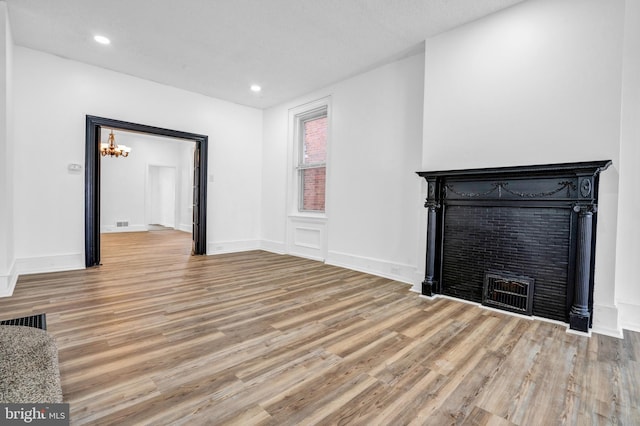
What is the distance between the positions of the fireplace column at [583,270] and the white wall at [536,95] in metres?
0.16

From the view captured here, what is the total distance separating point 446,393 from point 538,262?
1878mm

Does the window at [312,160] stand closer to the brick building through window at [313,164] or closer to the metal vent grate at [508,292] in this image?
the brick building through window at [313,164]

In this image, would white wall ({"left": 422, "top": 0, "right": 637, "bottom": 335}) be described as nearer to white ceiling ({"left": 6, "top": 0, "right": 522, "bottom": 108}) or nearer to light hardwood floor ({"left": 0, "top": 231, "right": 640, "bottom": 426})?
white ceiling ({"left": 6, "top": 0, "right": 522, "bottom": 108})

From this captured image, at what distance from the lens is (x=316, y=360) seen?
2.05 metres

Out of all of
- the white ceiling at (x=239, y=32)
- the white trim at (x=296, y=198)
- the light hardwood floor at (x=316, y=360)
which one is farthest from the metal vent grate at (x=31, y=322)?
the white trim at (x=296, y=198)

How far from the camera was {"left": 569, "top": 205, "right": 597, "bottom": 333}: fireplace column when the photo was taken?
258cm

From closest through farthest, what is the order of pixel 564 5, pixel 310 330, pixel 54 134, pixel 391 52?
pixel 310 330 < pixel 564 5 < pixel 391 52 < pixel 54 134

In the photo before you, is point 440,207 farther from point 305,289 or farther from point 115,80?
point 115,80

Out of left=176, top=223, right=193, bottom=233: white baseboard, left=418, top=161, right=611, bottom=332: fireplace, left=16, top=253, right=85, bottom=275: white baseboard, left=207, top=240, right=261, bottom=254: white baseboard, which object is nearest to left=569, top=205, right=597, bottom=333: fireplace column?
left=418, top=161, right=611, bottom=332: fireplace

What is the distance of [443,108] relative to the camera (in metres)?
3.59

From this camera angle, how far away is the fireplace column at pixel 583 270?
2.58 meters

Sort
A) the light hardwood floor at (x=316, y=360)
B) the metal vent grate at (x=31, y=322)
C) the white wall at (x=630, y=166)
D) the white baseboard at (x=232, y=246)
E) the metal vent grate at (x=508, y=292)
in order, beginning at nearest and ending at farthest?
the light hardwood floor at (x=316, y=360), the metal vent grate at (x=31, y=322), the white wall at (x=630, y=166), the metal vent grate at (x=508, y=292), the white baseboard at (x=232, y=246)

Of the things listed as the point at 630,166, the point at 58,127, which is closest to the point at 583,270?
the point at 630,166

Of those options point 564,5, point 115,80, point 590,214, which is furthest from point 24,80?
point 590,214
